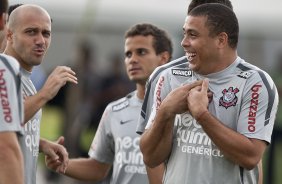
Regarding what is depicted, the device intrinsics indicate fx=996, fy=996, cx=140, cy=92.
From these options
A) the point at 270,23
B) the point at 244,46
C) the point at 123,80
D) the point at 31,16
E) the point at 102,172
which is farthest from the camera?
the point at 270,23

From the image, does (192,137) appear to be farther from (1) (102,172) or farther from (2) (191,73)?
(1) (102,172)

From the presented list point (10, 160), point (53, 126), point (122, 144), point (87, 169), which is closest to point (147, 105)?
point (122, 144)

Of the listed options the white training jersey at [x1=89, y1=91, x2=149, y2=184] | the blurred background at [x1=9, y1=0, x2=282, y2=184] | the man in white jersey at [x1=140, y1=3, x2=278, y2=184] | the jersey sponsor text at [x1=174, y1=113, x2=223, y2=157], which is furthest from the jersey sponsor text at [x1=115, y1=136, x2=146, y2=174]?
the blurred background at [x1=9, y1=0, x2=282, y2=184]

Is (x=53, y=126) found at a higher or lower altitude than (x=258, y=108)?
lower

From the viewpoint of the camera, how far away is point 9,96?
21.3ft

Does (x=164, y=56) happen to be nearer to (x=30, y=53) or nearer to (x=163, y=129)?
(x=30, y=53)

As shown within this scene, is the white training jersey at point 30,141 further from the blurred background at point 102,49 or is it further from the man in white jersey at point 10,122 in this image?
Answer: the blurred background at point 102,49

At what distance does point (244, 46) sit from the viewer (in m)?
20.2

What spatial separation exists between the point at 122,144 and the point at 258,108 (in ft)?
7.63

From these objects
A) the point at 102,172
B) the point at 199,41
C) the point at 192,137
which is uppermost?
the point at 199,41

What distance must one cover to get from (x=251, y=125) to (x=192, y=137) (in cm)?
45

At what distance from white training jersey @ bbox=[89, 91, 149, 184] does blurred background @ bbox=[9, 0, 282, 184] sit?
18.0ft

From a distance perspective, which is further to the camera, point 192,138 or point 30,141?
point 30,141

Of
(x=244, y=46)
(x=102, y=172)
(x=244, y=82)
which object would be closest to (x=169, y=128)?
(x=244, y=82)
